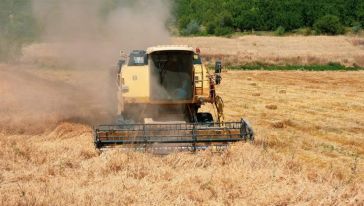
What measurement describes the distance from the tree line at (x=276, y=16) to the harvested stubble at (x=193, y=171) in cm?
5570

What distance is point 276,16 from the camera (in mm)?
72688

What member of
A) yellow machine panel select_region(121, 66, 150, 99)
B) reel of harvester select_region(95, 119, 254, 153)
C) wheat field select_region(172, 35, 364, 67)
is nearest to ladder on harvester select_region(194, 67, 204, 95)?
yellow machine panel select_region(121, 66, 150, 99)

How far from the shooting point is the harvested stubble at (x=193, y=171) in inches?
279

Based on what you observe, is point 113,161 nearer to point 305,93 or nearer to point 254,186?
point 254,186

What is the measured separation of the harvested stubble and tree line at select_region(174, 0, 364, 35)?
55705 mm

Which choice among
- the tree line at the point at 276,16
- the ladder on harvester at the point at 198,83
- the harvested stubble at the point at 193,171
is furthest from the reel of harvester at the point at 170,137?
the tree line at the point at 276,16

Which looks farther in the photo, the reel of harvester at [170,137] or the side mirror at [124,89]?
the side mirror at [124,89]

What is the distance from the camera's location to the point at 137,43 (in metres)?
19.4

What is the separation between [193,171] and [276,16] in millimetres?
66384

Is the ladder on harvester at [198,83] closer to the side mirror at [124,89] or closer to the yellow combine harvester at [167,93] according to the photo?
the yellow combine harvester at [167,93]

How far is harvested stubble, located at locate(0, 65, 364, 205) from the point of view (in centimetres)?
709

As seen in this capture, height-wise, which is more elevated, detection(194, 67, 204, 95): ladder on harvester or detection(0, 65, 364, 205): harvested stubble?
detection(194, 67, 204, 95): ladder on harvester

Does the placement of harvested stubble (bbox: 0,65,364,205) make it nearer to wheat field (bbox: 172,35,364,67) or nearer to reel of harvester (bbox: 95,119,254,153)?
reel of harvester (bbox: 95,119,254,153)

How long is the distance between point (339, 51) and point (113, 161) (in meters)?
40.1
